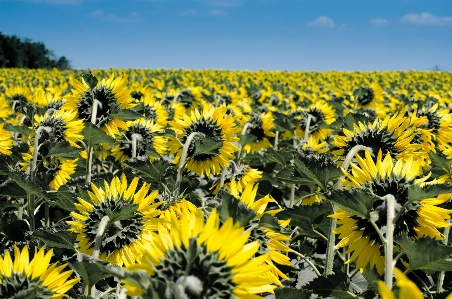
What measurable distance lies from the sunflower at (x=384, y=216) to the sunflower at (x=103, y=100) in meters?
1.51

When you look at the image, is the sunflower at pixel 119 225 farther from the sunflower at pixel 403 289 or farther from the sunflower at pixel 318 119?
the sunflower at pixel 318 119

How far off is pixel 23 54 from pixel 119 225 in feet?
150

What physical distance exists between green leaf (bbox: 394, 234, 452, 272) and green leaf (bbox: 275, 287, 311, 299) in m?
0.33

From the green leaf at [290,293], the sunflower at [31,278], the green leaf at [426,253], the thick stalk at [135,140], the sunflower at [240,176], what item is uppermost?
the thick stalk at [135,140]

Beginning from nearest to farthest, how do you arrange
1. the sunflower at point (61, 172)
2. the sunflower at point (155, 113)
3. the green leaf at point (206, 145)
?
the green leaf at point (206, 145), the sunflower at point (61, 172), the sunflower at point (155, 113)

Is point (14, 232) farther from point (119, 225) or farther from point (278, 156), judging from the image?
point (278, 156)

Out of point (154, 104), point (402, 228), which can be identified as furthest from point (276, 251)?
point (154, 104)

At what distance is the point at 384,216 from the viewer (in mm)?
1416

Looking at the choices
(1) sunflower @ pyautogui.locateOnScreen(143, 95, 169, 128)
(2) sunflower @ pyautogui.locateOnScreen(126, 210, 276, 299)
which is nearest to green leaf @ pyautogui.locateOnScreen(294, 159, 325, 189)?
(2) sunflower @ pyautogui.locateOnScreen(126, 210, 276, 299)

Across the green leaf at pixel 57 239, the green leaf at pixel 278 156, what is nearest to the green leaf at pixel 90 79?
the green leaf at pixel 57 239

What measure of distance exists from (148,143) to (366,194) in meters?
2.02

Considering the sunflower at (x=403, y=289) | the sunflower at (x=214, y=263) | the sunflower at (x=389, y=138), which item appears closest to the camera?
the sunflower at (x=403, y=289)

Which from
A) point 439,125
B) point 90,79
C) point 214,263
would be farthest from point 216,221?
point 439,125

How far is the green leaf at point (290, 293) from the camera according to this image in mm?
1339
